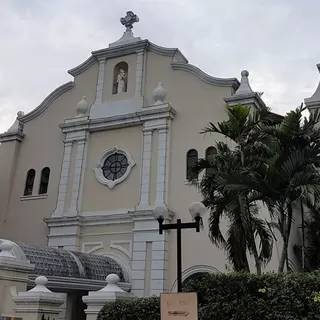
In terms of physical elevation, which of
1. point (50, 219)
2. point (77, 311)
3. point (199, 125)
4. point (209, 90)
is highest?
point (209, 90)

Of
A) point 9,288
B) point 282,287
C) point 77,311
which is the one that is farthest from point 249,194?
point 77,311

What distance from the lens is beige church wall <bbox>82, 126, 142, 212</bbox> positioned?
19609 mm

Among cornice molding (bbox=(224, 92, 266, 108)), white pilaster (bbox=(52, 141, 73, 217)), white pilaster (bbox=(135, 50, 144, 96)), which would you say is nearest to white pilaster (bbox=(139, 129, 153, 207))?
white pilaster (bbox=(135, 50, 144, 96))

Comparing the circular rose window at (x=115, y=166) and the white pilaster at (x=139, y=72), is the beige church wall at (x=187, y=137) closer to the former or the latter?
the white pilaster at (x=139, y=72)

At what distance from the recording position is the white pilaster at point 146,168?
18953 millimetres

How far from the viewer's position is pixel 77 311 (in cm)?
1608

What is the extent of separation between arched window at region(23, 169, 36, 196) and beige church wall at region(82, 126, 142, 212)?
2907 mm

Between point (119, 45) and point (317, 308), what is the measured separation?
16.2 metres

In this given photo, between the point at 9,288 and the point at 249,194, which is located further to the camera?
the point at 249,194

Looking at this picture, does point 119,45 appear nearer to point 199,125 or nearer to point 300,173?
point 199,125

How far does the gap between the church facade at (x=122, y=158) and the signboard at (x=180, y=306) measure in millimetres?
9016

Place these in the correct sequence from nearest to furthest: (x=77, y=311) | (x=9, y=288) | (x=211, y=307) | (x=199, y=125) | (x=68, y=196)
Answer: (x=211, y=307) → (x=9, y=288) → (x=77, y=311) → (x=199, y=125) → (x=68, y=196)

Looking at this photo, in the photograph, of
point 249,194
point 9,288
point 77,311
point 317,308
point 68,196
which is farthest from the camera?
point 68,196

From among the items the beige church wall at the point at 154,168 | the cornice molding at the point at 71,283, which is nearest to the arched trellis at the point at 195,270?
the cornice molding at the point at 71,283
